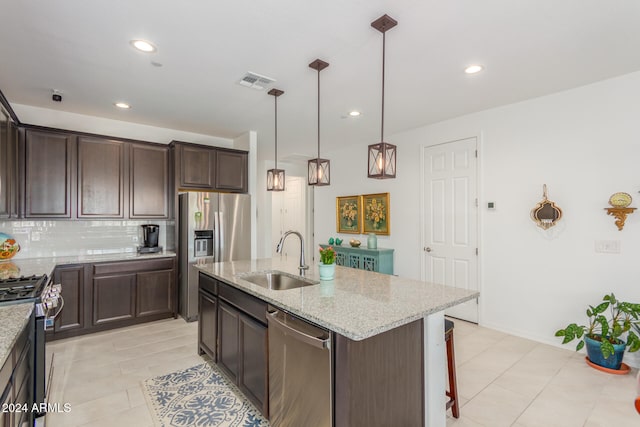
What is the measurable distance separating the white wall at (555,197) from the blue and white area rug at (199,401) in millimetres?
3014

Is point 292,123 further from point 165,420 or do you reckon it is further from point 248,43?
point 165,420

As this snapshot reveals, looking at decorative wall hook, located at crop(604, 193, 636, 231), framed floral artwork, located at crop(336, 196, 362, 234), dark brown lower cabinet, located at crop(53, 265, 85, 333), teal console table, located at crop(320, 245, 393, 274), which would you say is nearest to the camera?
decorative wall hook, located at crop(604, 193, 636, 231)

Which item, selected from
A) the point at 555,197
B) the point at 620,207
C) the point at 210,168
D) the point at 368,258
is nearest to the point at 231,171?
the point at 210,168

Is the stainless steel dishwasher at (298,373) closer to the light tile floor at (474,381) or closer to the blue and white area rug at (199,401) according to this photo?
the blue and white area rug at (199,401)

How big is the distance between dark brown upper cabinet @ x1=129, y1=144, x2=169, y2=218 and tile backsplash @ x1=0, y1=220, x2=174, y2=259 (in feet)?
1.14

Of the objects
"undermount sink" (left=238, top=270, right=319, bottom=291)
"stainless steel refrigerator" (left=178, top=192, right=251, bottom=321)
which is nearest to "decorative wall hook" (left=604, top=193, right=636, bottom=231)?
"undermount sink" (left=238, top=270, right=319, bottom=291)

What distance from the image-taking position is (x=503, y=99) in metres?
3.45

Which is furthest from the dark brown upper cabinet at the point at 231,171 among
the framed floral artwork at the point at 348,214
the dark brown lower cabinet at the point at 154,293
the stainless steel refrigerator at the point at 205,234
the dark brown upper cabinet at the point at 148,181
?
the framed floral artwork at the point at 348,214

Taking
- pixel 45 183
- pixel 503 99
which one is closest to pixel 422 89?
pixel 503 99

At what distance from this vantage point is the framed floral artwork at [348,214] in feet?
18.1

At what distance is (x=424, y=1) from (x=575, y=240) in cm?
276

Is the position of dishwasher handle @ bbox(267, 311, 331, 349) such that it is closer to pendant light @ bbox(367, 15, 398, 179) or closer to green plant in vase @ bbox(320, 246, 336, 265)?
green plant in vase @ bbox(320, 246, 336, 265)

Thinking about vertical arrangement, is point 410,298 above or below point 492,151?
below

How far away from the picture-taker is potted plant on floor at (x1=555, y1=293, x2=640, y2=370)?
264cm
